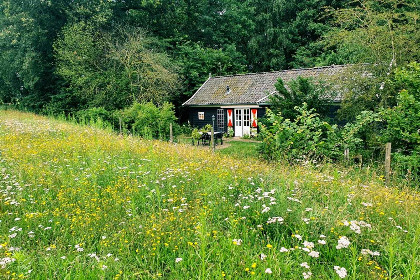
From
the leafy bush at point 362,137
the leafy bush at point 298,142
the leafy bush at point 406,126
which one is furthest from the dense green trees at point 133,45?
the leafy bush at point 298,142

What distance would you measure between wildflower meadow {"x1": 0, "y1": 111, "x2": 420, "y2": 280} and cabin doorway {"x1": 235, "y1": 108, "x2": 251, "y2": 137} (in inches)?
649

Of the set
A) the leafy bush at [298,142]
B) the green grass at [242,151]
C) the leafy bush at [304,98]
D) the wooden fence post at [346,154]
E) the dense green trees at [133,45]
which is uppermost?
the dense green trees at [133,45]

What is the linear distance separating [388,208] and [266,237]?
6.49 ft

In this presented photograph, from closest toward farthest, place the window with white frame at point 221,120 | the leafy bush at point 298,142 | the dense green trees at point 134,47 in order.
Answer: the leafy bush at point 298,142, the dense green trees at point 134,47, the window with white frame at point 221,120

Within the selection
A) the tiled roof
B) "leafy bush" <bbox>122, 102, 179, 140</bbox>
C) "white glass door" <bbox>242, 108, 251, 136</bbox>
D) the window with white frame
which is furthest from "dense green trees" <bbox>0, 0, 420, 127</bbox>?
"white glass door" <bbox>242, 108, 251, 136</bbox>

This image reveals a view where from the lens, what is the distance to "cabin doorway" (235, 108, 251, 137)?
898 inches

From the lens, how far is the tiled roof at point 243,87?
859 inches

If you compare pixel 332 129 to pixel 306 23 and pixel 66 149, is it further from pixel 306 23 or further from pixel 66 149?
pixel 306 23

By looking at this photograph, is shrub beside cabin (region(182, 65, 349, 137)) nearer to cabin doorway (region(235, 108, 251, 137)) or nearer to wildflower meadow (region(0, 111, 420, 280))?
cabin doorway (region(235, 108, 251, 137))

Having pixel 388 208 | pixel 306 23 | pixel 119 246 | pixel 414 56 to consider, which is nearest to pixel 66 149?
pixel 119 246

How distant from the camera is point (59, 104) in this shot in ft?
82.8

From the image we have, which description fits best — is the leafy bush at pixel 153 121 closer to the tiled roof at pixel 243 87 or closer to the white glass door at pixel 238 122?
the tiled roof at pixel 243 87

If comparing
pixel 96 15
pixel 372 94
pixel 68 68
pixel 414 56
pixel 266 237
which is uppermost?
pixel 96 15

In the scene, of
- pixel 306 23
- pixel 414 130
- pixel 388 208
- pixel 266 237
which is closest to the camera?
pixel 266 237
